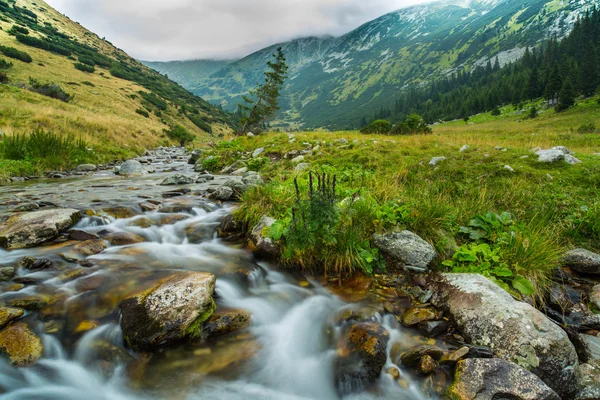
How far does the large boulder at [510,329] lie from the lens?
3.04 m

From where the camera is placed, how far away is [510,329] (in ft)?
10.9

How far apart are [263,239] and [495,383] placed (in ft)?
13.7

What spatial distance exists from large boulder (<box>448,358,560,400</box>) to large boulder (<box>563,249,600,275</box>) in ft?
11.1

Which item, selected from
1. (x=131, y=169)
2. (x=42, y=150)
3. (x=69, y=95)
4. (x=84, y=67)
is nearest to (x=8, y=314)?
(x=131, y=169)

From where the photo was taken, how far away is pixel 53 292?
4180mm

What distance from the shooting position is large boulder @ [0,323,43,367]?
3.13m

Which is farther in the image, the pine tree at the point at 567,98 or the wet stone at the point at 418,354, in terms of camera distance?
the pine tree at the point at 567,98

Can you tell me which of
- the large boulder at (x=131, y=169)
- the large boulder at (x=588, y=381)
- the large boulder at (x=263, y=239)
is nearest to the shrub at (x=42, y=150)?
the large boulder at (x=131, y=169)

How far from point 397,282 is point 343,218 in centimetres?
143

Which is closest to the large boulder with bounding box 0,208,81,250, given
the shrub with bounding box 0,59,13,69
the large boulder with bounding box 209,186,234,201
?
the large boulder with bounding box 209,186,234,201

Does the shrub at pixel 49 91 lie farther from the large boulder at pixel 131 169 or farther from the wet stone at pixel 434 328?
the wet stone at pixel 434 328

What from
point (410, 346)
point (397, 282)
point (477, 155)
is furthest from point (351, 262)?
point (477, 155)

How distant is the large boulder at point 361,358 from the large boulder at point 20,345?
348 centimetres

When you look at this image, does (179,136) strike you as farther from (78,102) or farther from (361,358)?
(361,358)
